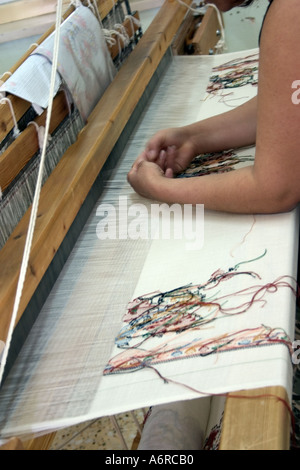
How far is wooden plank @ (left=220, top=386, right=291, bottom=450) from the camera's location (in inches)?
30.8

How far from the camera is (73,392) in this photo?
0.99m

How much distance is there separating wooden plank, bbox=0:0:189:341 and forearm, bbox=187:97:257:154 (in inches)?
8.2

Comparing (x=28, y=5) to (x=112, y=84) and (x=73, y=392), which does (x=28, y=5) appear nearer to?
(x=112, y=84)

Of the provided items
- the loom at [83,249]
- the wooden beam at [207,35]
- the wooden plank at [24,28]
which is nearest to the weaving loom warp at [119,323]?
the loom at [83,249]

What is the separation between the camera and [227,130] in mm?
1596

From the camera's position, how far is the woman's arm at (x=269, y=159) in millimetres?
1025

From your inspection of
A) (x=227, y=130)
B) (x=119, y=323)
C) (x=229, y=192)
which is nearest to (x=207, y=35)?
(x=227, y=130)

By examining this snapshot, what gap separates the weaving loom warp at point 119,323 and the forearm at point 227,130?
0.04m

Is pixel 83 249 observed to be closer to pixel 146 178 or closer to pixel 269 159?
pixel 146 178

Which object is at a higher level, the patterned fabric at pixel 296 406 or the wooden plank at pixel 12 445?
the wooden plank at pixel 12 445

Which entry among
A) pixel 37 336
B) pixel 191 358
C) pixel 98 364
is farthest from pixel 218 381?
pixel 37 336

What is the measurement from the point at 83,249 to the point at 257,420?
2.16ft

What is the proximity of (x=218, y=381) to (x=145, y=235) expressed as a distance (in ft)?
1.73

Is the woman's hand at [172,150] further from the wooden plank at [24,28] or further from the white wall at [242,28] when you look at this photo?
the white wall at [242,28]
